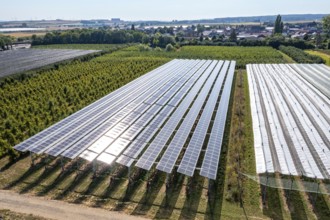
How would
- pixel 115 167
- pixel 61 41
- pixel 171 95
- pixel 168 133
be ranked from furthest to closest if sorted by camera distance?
pixel 61 41, pixel 171 95, pixel 168 133, pixel 115 167

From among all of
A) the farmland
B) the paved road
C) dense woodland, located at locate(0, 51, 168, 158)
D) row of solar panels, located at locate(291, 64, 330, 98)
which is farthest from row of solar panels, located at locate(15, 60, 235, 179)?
row of solar panels, located at locate(291, 64, 330, 98)

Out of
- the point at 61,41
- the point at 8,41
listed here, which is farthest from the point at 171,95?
the point at 61,41

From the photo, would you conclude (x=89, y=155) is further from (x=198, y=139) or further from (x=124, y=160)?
(x=198, y=139)

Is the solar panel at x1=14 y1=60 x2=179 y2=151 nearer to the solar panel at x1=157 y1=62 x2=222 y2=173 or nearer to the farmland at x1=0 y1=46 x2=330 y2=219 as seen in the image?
the farmland at x1=0 y1=46 x2=330 y2=219

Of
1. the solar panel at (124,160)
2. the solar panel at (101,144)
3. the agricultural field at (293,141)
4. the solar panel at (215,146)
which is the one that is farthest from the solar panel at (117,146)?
the agricultural field at (293,141)

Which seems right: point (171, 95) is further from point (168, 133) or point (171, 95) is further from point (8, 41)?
point (8, 41)

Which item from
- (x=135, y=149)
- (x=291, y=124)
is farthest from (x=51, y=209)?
(x=291, y=124)
